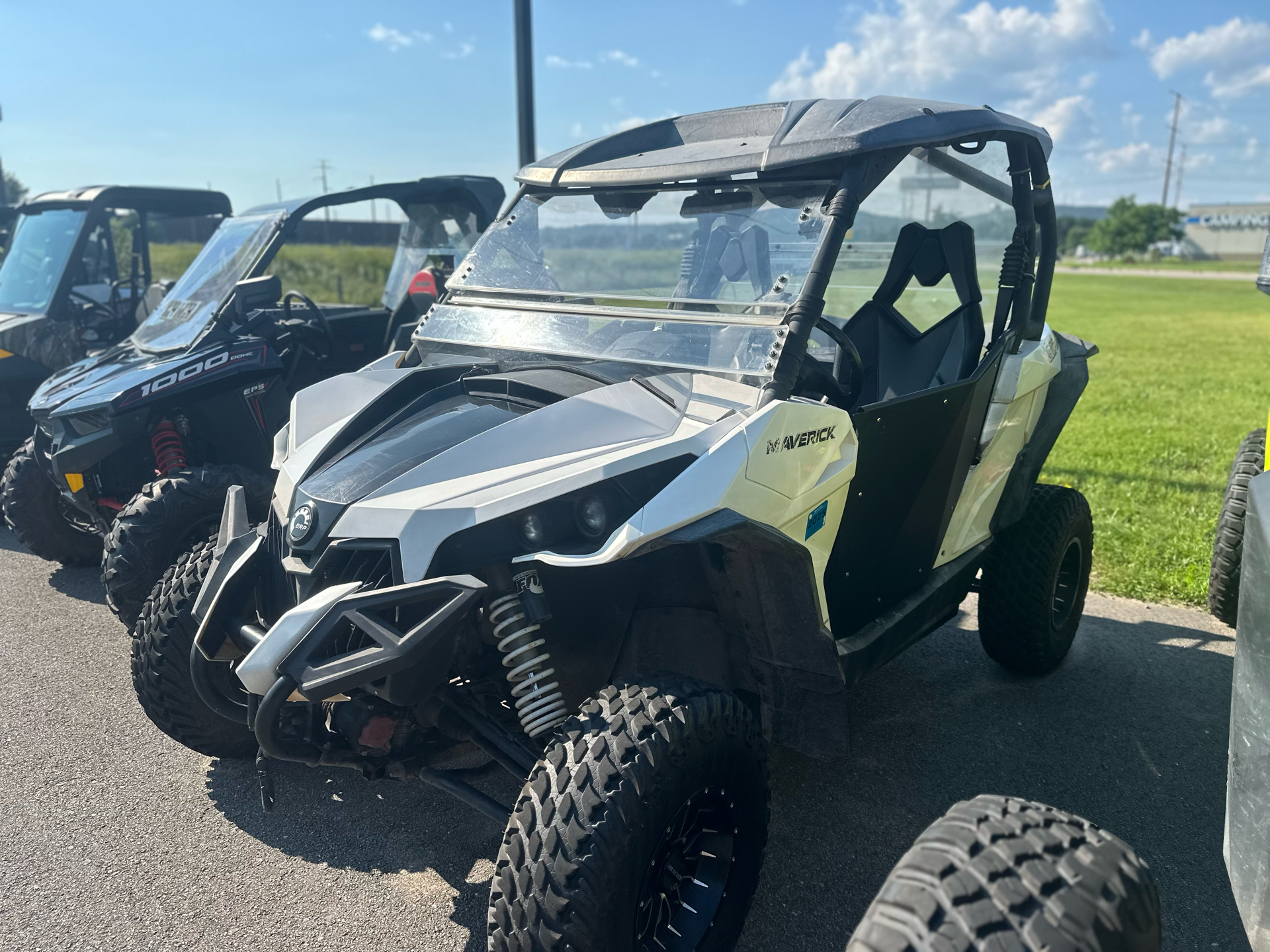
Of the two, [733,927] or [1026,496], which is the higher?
[1026,496]

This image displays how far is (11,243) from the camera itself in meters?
7.66

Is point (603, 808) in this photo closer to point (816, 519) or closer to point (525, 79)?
point (816, 519)

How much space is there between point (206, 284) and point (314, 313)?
63 cm

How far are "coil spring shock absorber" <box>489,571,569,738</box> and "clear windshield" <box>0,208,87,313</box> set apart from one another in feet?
20.6

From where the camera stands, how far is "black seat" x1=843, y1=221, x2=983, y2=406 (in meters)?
3.89

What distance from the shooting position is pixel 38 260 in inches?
288

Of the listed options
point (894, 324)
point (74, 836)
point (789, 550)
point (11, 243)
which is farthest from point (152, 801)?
point (11, 243)

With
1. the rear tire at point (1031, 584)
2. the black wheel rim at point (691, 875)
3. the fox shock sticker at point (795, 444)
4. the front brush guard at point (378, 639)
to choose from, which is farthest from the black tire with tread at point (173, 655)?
the rear tire at point (1031, 584)

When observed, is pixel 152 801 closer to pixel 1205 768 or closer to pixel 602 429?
pixel 602 429

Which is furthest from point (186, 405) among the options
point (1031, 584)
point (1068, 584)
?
point (1068, 584)

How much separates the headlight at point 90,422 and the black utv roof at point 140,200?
10.6ft

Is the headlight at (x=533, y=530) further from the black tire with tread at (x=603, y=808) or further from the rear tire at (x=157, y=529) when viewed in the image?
the rear tire at (x=157, y=529)

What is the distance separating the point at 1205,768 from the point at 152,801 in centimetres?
364

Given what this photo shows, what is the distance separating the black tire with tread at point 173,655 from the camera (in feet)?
9.35
